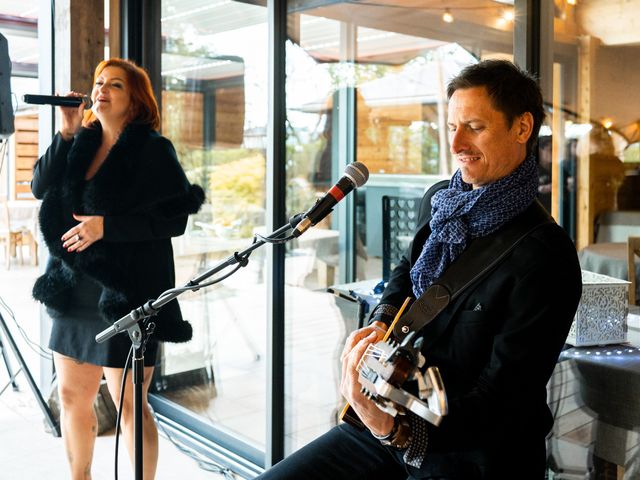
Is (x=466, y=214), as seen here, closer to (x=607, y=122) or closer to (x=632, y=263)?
(x=632, y=263)

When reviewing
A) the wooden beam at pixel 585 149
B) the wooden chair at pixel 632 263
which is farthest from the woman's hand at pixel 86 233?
the wooden chair at pixel 632 263

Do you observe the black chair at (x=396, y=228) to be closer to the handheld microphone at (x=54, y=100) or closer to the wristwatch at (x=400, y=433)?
the handheld microphone at (x=54, y=100)

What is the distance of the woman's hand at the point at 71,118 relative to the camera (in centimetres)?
260

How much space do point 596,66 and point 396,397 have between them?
1587 mm

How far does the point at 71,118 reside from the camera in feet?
8.58

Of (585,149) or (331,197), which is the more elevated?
(585,149)

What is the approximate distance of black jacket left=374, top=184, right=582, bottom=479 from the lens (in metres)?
1.33

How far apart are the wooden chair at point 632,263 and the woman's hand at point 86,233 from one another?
5.27 ft

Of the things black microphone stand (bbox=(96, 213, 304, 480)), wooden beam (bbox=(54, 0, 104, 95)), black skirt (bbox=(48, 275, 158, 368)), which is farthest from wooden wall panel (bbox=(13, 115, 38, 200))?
black microphone stand (bbox=(96, 213, 304, 480))

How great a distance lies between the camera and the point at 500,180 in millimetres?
1443

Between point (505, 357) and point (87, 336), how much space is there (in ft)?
5.08

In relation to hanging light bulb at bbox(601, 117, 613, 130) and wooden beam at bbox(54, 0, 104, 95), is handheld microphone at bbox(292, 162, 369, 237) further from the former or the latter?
wooden beam at bbox(54, 0, 104, 95)

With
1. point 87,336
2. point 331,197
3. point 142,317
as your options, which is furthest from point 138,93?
point 331,197

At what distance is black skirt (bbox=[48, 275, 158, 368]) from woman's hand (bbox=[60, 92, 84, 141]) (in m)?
0.52
